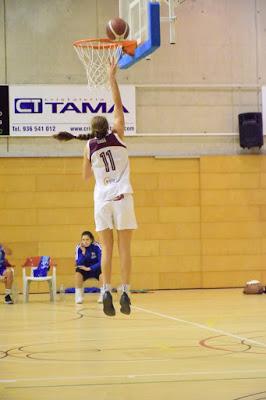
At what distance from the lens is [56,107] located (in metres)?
18.7

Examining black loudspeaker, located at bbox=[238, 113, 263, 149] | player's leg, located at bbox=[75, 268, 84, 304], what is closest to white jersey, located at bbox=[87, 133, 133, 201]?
player's leg, located at bbox=[75, 268, 84, 304]

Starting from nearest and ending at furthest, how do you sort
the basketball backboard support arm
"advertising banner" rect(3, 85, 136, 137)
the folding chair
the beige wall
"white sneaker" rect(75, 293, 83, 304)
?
the basketball backboard support arm, "white sneaker" rect(75, 293, 83, 304), the folding chair, the beige wall, "advertising banner" rect(3, 85, 136, 137)

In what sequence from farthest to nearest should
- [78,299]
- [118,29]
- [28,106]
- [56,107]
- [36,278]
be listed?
[56,107] → [28,106] → [36,278] → [78,299] → [118,29]

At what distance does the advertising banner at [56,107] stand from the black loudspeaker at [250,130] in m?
2.74

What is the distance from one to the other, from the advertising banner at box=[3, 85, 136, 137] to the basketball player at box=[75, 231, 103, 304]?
412cm

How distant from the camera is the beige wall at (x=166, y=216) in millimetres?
18328

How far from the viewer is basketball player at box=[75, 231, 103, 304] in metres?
15.0

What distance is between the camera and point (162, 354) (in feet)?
26.1

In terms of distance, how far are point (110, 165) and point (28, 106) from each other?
11.0 meters

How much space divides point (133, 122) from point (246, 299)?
5.78 m

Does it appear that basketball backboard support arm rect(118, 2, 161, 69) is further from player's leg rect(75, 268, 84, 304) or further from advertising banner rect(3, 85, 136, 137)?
advertising banner rect(3, 85, 136, 137)

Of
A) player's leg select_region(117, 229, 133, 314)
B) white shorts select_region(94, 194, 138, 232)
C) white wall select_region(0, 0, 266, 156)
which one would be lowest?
player's leg select_region(117, 229, 133, 314)

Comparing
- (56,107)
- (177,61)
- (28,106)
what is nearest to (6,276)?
(28,106)

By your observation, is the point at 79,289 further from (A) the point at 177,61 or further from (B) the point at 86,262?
(A) the point at 177,61
